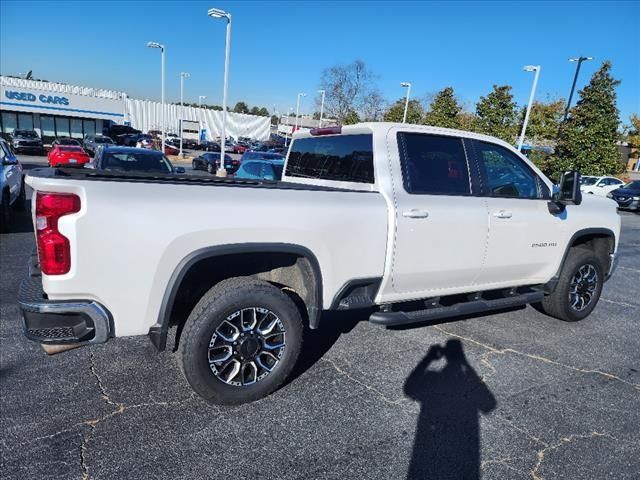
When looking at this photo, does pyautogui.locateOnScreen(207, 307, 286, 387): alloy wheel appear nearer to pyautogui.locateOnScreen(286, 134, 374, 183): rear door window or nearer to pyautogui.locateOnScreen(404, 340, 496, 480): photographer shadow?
pyautogui.locateOnScreen(404, 340, 496, 480): photographer shadow

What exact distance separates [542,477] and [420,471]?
728 millimetres

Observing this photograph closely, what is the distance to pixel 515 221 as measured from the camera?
4.10 metres

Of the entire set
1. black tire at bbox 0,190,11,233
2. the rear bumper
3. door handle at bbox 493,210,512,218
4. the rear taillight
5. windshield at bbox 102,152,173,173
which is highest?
door handle at bbox 493,210,512,218

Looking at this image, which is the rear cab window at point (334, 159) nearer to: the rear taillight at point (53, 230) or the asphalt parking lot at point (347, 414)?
the asphalt parking lot at point (347, 414)

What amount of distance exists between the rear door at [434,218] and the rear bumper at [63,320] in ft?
6.88

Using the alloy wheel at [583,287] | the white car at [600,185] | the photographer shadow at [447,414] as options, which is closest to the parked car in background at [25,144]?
the photographer shadow at [447,414]

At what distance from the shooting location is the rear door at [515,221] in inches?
158

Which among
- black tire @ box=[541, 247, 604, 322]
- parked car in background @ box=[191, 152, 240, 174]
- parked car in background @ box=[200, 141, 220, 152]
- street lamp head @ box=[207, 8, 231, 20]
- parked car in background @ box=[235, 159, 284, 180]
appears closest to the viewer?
black tire @ box=[541, 247, 604, 322]

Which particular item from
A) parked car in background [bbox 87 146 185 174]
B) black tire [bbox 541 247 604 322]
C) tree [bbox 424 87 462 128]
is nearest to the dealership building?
tree [bbox 424 87 462 128]

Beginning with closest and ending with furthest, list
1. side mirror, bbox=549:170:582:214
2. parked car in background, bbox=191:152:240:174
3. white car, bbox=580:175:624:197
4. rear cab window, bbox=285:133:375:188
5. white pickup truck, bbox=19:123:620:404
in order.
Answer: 1. white pickup truck, bbox=19:123:620:404
2. rear cab window, bbox=285:133:375:188
3. side mirror, bbox=549:170:582:214
4. white car, bbox=580:175:624:197
5. parked car in background, bbox=191:152:240:174

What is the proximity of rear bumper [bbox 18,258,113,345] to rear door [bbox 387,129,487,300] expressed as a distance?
82.5 inches

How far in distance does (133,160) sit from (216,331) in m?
7.69

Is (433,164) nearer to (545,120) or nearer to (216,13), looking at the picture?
(216,13)

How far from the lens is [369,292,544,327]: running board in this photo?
135 inches
